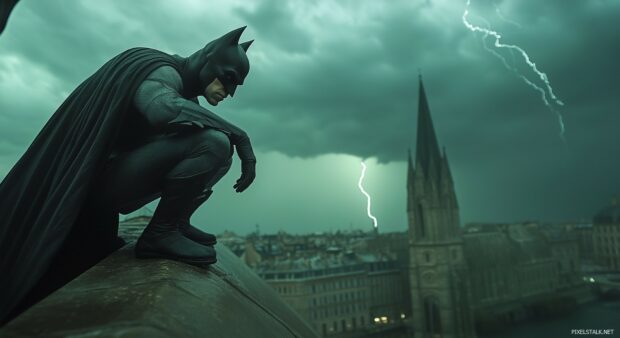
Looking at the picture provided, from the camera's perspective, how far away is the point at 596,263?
8519cm

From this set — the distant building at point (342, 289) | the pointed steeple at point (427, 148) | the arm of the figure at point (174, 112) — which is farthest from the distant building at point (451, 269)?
the arm of the figure at point (174, 112)

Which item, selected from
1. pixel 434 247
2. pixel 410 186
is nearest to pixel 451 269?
pixel 434 247

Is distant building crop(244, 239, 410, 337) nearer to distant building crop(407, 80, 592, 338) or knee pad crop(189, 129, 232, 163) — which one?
distant building crop(407, 80, 592, 338)

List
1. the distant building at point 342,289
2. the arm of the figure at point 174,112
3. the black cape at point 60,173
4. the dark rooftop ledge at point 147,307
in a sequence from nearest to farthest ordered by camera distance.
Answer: the dark rooftop ledge at point 147,307
the black cape at point 60,173
the arm of the figure at point 174,112
the distant building at point 342,289

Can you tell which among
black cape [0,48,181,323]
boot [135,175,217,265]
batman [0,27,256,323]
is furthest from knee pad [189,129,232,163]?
black cape [0,48,181,323]

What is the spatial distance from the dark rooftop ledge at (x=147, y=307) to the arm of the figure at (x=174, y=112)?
68 centimetres

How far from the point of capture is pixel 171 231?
2443mm

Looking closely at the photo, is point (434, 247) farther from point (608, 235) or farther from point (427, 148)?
point (608, 235)

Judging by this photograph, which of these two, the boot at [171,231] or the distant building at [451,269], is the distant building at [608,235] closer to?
the distant building at [451,269]

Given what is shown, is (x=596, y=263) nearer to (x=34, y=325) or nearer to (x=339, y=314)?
(x=339, y=314)

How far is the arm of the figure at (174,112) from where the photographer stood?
2283 mm

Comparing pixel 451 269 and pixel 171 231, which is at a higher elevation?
pixel 171 231

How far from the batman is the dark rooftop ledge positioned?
0.92 feet

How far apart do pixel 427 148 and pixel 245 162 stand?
2603 inches
